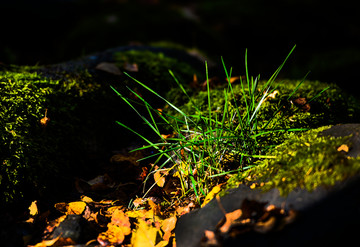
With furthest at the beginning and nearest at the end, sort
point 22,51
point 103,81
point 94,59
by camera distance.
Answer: point 22,51 < point 94,59 < point 103,81

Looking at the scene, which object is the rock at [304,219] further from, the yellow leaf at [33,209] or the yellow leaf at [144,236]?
the yellow leaf at [33,209]

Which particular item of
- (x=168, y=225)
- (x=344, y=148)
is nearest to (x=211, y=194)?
(x=168, y=225)

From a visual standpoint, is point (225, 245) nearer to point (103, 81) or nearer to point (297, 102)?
point (297, 102)

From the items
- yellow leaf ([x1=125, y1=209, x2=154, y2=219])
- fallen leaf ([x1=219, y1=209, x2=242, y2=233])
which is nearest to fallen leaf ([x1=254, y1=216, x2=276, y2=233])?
fallen leaf ([x1=219, y1=209, x2=242, y2=233])

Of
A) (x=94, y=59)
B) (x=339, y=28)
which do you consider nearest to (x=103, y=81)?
(x=94, y=59)

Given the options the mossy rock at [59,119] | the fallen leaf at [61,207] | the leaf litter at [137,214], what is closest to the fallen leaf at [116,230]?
the leaf litter at [137,214]

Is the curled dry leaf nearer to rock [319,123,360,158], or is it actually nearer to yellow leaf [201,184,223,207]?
yellow leaf [201,184,223,207]

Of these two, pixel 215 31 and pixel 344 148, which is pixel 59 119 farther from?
pixel 215 31
